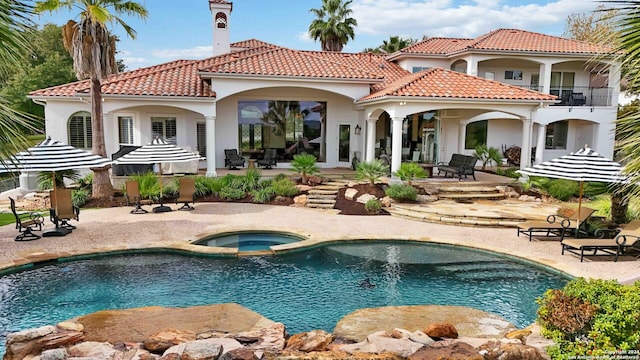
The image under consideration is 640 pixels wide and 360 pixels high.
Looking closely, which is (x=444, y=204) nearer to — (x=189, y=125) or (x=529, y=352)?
(x=529, y=352)

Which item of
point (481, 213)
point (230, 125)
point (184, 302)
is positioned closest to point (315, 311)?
point (184, 302)

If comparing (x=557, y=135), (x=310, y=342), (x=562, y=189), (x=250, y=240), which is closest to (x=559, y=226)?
(x=562, y=189)

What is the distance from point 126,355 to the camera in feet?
20.0

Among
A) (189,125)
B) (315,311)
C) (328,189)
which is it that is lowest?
(315,311)

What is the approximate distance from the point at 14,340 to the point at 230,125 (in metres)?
18.1

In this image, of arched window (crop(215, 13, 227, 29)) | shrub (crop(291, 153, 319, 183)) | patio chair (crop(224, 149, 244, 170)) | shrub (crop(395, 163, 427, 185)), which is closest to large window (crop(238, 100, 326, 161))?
patio chair (crop(224, 149, 244, 170))

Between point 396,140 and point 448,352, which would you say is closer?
point 448,352

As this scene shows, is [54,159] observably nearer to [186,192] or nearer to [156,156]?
[156,156]

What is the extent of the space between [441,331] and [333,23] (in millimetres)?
38144

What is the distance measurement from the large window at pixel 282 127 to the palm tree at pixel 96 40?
7.63 meters

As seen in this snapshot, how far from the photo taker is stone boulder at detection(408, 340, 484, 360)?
19.3 feet

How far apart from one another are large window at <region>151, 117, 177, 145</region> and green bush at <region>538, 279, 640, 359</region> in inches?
781

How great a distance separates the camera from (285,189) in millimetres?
18500

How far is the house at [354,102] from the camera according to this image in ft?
64.6
